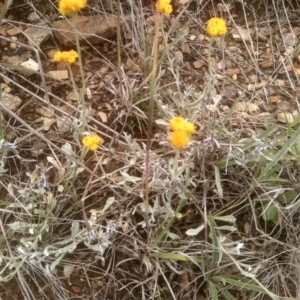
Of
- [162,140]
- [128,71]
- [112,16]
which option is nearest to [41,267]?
[162,140]

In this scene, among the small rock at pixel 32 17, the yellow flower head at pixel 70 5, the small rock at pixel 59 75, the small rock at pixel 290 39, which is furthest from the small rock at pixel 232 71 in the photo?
the yellow flower head at pixel 70 5

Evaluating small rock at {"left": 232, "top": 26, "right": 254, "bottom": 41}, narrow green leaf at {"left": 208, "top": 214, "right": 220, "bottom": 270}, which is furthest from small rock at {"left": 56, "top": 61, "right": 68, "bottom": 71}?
narrow green leaf at {"left": 208, "top": 214, "right": 220, "bottom": 270}

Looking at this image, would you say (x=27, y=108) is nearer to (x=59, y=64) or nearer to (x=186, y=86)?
(x=59, y=64)

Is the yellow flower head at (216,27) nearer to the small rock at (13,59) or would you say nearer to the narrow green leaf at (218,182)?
the narrow green leaf at (218,182)

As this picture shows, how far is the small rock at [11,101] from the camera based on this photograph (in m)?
1.34

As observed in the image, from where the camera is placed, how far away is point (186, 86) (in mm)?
1373

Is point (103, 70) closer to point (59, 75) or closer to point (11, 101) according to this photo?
point (59, 75)

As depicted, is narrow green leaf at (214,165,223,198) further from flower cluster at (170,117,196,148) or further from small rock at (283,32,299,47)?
small rock at (283,32,299,47)

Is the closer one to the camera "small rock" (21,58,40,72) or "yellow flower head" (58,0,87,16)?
"yellow flower head" (58,0,87,16)

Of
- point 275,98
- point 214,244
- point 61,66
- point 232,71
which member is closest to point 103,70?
point 61,66

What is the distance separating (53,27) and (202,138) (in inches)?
20.0

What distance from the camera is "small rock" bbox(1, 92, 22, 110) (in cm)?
134

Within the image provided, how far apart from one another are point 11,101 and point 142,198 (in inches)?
16.4

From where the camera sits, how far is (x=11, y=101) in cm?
135
